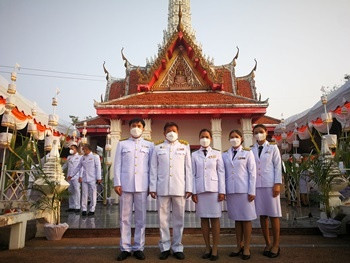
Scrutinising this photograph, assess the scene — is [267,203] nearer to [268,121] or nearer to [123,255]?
[123,255]

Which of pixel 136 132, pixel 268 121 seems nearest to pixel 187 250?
pixel 136 132

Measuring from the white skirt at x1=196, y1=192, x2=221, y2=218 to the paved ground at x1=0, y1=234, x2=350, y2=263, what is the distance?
0.53 metres

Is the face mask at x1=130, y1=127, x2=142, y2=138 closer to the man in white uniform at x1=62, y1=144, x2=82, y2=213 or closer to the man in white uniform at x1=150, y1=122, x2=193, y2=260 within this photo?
the man in white uniform at x1=150, y1=122, x2=193, y2=260

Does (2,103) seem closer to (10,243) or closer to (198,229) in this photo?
(10,243)

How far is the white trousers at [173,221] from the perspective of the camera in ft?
10.8

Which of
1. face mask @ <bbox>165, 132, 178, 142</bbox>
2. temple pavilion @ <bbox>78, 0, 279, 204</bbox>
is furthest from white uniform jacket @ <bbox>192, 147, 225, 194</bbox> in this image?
temple pavilion @ <bbox>78, 0, 279, 204</bbox>

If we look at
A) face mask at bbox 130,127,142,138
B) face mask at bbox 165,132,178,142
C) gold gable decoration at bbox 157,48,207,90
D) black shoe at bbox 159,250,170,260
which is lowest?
black shoe at bbox 159,250,170,260

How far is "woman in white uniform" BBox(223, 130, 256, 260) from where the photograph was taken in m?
3.29

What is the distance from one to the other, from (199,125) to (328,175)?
6.05 metres

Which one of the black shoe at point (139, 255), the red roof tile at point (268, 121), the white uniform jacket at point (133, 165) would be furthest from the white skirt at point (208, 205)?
the red roof tile at point (268, 121)

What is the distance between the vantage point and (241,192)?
3363 millimetres

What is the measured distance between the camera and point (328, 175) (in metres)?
4.86

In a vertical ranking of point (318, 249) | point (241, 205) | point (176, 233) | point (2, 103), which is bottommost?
point (318, 249)

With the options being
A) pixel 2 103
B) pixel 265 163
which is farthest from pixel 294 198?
pixel 2 103
